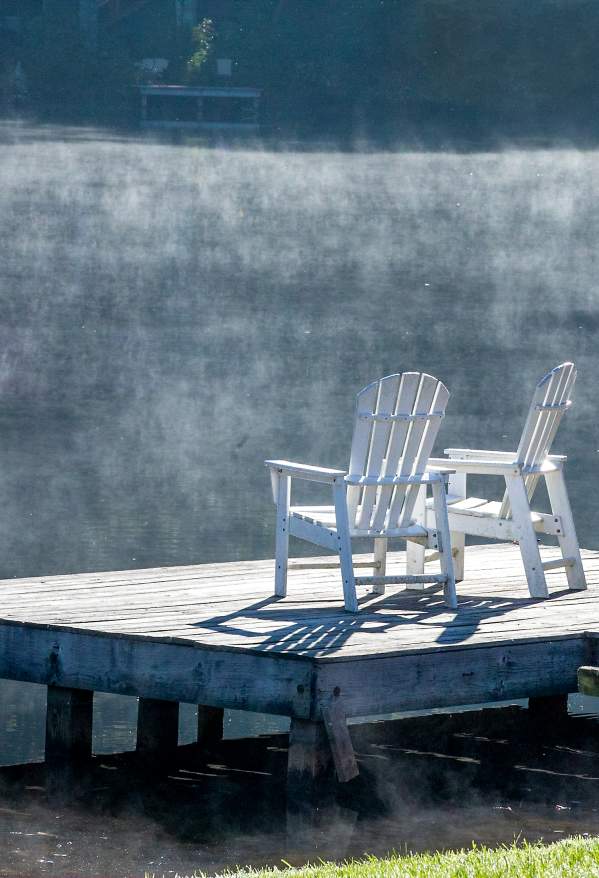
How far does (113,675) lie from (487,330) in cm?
2074

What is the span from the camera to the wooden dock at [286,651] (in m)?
4.80

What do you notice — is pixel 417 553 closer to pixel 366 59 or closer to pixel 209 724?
pixel 209 724

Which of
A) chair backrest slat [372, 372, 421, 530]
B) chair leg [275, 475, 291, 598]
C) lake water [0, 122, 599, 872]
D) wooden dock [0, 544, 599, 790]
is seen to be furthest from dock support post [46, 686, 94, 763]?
chair backrest slat [372, 372, 421, 530]

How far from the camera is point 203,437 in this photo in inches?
732

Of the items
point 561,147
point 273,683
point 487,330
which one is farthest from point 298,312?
point 273,683

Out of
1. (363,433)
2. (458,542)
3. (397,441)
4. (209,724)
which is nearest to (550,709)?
(458,542)

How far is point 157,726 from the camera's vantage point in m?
5.69

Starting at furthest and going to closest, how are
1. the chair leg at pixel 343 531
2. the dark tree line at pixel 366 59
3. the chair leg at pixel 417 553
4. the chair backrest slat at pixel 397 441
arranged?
the dark tree line at pixel 366 59, the chair leg at pixel 417 553, the chair backrest slat at pixel 397 441, the chair leg at pixel 343 531

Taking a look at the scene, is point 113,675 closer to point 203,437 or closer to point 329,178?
point 203,437

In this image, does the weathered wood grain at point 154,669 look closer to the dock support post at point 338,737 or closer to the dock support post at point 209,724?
the dock support post at point 338,737

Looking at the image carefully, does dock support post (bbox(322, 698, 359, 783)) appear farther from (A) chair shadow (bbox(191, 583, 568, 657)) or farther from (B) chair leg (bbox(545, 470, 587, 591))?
(B) chair leg (bbox(545, 470, 587, 591))

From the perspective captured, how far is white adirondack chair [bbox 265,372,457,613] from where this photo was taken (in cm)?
548

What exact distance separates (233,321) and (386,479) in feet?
66.8

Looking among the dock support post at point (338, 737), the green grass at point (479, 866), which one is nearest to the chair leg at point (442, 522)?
the dock support post at point (338, 737)
